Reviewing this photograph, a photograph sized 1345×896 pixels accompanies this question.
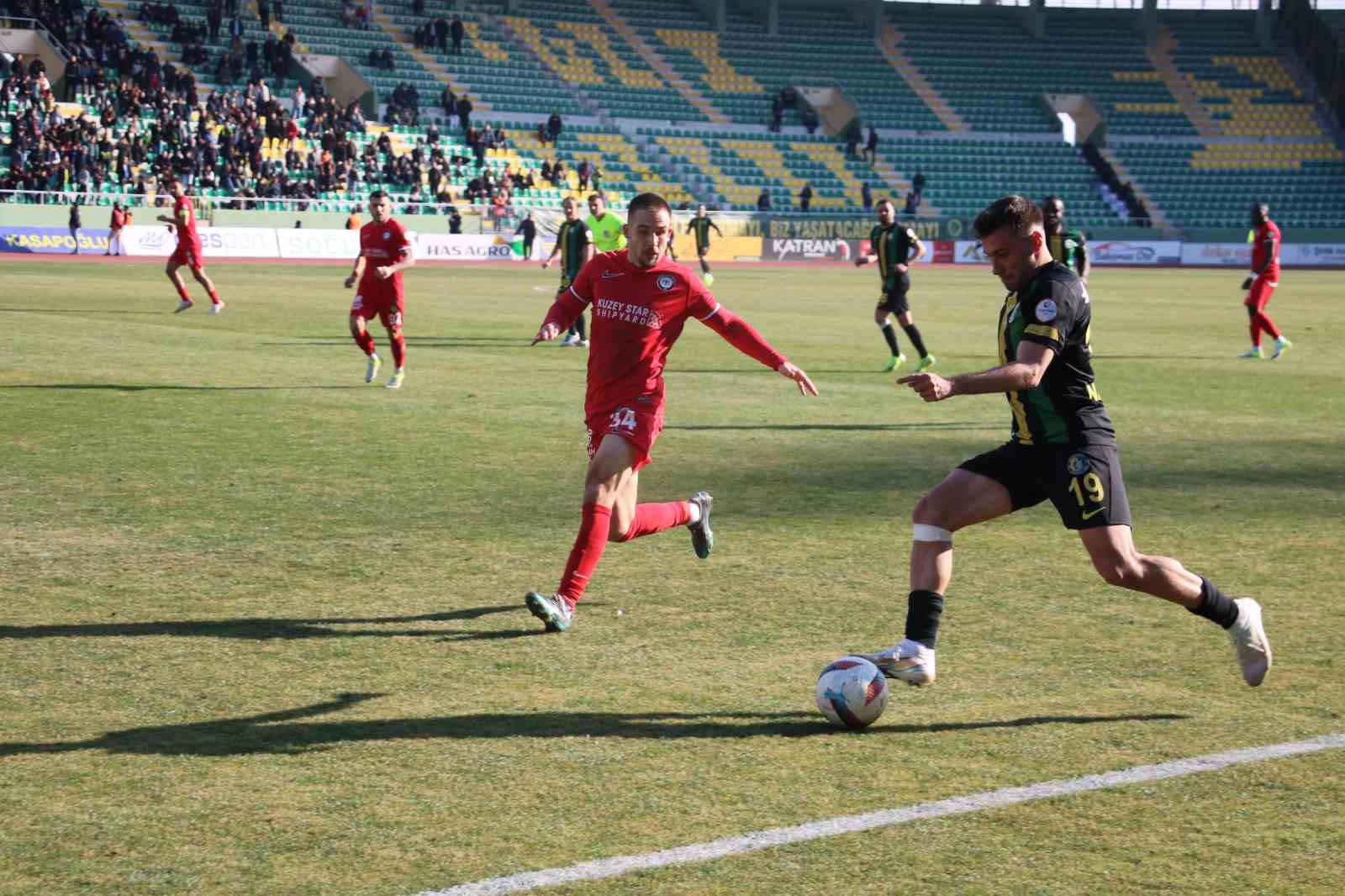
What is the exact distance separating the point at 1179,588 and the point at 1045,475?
0.69 meters

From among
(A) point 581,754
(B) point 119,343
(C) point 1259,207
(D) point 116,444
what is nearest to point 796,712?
(A) point 581,754

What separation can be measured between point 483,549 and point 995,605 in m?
2.93

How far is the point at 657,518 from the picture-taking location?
8.28 metres

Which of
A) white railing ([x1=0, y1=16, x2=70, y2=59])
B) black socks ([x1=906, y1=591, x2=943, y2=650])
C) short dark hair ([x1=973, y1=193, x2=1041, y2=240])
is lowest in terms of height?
black socks ([x1=906, y1=591, x2=943, y2=650])

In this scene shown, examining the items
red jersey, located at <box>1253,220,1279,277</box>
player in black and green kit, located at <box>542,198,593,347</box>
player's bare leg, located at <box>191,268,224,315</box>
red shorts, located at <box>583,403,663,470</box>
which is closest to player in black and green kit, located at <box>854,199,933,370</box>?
player in black and green kit, located at <box>542,198,593,347</box>

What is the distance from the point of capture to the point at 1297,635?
7.28m

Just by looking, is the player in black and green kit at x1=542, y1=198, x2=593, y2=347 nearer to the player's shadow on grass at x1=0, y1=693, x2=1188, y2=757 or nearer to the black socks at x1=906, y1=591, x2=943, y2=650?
the black socks at x1=906, y1=591, x2=943, y2=650

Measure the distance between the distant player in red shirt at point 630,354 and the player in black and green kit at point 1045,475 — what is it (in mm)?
1523

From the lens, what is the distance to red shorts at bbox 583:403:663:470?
7662 millimetres

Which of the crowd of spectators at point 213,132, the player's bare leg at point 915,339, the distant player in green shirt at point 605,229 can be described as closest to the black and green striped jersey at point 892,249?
the player's bare leg at point 915,339

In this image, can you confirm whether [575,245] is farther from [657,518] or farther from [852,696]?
[852,696]

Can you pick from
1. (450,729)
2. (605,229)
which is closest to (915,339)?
(605,229)

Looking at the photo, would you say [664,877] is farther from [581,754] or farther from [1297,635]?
[1297,635]

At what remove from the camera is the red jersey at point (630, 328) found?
25.4 ft
